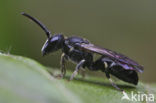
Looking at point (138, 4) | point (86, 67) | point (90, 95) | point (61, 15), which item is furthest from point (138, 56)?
point (90, 95)

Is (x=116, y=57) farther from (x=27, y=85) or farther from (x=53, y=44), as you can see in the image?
(x=27, y=85)

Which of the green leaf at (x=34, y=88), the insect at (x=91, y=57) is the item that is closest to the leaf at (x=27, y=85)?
the green leaf at (x=34, y=88)

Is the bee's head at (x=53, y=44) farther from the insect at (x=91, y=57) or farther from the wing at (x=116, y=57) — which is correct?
the wing at (x=116, y=57)

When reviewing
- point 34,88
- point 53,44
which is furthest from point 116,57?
point 34,88

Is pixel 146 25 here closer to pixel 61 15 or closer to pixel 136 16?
pixel 136 16

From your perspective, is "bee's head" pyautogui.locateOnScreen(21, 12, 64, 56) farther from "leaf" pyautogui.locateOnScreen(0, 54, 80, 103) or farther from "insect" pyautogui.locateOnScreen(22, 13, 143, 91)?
"leaf" pyautogui.locateOnScreen(0, 54, 80, 103)

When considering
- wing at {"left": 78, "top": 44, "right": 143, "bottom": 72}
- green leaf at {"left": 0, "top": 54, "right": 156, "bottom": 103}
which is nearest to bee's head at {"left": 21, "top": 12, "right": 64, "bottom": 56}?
wing at {"left": 78, "top": 44, "right": 143, "bottom": 72}
